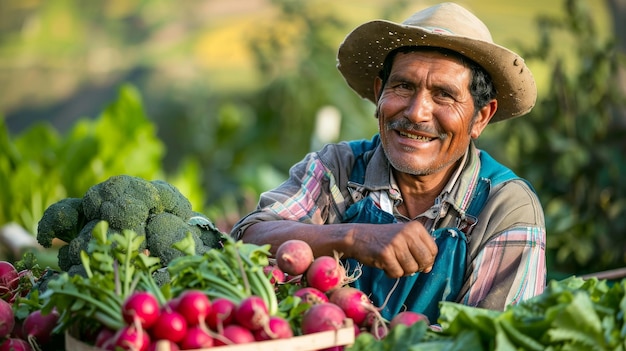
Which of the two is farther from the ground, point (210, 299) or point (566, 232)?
point (210, 299)

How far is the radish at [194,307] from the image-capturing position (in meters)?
1.94

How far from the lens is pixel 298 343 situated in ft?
6.45

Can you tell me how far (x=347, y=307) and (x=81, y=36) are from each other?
30.2 feet

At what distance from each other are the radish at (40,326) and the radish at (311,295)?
0.68m

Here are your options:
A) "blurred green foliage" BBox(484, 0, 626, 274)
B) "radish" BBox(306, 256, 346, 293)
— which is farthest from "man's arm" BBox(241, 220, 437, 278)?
"blurred green foliage" BBox(484, 0, 626, 274)

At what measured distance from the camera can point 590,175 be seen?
6.40 meters

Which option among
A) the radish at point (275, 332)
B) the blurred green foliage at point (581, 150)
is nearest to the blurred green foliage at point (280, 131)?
the blurred green foliage at point (581, 150)

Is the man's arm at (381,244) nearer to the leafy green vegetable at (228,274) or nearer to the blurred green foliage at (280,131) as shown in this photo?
the leafy green vegetable at (228,274)

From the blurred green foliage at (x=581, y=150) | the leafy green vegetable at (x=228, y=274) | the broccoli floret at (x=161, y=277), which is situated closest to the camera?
the leafy green vegetable at (x=228, y=274)

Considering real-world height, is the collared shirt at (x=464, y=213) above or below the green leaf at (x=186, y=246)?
below

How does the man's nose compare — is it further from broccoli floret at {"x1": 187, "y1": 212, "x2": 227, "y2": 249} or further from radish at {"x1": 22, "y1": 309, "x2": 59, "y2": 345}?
radish at {"x1": 22, "y1": 309, "x2": 59, "y2": 345}

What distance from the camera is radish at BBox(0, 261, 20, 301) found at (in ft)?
8.25

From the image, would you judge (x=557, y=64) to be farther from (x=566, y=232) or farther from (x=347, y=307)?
(x=347, y=307)

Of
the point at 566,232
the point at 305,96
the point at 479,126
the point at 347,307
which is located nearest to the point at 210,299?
the point at 347,307
